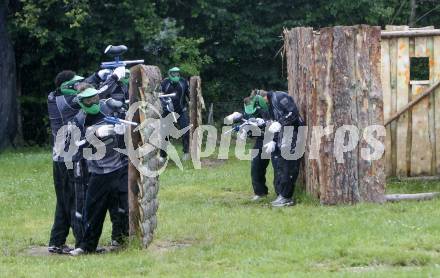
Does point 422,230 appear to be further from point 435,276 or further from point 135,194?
point 135,194

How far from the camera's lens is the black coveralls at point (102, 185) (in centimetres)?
1138

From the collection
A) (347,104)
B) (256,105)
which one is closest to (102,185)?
(347,104)

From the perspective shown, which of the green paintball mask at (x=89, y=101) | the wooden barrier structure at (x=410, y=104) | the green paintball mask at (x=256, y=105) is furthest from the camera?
the wooden barrier structure at (x=410, y=104)

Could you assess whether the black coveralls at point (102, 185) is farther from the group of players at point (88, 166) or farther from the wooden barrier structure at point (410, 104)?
the wooden barrier structure at point (410, 104)

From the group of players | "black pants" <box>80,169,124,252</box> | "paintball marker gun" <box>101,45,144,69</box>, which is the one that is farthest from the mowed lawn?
"paintball marker gun" <box>101,45,144,69</box>

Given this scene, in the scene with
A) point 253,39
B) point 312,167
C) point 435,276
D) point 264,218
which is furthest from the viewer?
point 253,39

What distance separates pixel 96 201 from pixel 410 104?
6.09 metres

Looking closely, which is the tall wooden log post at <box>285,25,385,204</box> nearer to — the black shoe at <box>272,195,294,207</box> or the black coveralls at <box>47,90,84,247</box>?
the black shoe at <box>272,195,294,207</box>

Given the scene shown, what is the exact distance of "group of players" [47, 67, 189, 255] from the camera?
448 inches

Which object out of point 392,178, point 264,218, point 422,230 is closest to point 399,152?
point 392,178

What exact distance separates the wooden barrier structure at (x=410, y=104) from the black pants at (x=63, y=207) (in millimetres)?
5742

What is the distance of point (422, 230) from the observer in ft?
36.2

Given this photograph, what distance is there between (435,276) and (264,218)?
177 inches

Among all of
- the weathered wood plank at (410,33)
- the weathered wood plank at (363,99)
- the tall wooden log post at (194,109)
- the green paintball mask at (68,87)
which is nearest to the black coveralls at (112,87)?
the green paintball mask at (68,87)
